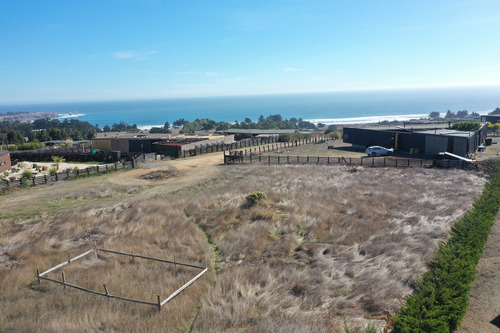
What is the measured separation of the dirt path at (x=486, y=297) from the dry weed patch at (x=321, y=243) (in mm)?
2020

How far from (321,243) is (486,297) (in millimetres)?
7865

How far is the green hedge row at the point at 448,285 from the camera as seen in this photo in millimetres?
10634

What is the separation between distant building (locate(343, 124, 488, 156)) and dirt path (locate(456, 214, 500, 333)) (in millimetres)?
32026

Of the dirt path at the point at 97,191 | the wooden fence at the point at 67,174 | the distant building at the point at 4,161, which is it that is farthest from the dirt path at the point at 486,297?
the distant building at the point at 4,161

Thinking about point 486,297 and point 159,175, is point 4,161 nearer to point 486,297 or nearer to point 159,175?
point 159,175

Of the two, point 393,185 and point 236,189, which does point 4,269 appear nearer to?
point 236,189

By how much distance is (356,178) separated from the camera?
35.6 meters

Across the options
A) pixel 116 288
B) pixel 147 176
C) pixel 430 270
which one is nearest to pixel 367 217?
pixel 430 270

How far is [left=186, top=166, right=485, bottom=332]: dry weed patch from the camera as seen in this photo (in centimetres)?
1258

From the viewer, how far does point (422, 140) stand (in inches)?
1956

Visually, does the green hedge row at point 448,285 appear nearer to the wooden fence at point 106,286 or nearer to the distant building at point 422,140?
the wooden fence at point 106,286

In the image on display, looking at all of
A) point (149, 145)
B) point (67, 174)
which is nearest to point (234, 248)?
point (67, 174)

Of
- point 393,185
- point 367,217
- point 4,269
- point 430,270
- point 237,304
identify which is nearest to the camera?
point 237,304

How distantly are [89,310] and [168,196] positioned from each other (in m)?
19.1
